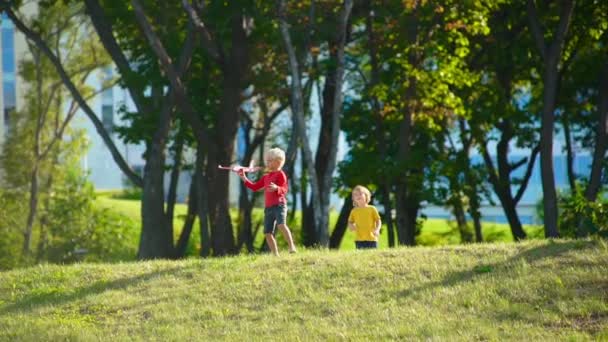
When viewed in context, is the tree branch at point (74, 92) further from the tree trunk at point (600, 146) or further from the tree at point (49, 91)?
the tree at point (49, 91)

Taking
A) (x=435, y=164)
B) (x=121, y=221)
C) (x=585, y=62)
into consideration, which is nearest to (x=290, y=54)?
(x=435, y=164)

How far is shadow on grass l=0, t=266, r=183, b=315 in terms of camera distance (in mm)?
14836

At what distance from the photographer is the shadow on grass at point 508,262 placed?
14.0m

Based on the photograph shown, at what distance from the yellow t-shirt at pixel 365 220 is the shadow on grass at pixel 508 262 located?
2.65 meters

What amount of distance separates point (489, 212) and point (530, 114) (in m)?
67.6

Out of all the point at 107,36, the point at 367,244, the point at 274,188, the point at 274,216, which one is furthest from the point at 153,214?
the point at 274,188

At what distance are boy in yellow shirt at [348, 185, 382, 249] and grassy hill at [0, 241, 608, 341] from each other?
39.8 inches

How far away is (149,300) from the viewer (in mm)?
14469

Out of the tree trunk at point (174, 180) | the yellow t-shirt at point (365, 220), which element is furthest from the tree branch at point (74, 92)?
the yellow t-shirt at point (365, 220)

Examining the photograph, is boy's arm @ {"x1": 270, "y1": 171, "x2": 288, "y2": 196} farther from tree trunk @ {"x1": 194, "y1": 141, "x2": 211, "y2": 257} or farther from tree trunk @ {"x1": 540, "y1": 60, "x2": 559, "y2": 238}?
tree trunk @ {"x1": 194, "y1": 141, "x2": 211, "y2": 257}

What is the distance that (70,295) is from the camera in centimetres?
1511

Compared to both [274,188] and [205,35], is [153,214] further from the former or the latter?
[274,188]

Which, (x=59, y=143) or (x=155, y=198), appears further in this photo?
(x=59, y=143)

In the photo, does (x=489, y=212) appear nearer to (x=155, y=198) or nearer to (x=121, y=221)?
(x=121, y=221)
